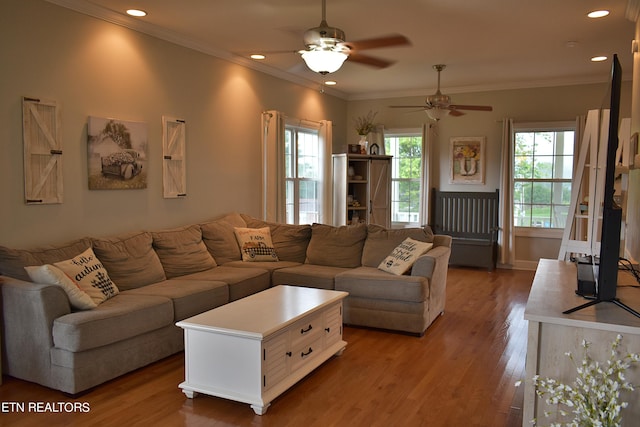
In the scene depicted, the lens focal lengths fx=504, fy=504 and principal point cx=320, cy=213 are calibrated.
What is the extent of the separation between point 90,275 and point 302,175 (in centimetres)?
391

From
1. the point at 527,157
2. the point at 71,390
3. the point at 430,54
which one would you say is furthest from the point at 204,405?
the point at 527,157

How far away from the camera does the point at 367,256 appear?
507cm

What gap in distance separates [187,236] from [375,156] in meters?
3.79

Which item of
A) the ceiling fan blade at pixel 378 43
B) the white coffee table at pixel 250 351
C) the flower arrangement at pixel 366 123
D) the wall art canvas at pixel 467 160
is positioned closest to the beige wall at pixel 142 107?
the wall art canvas at pixel 467 160

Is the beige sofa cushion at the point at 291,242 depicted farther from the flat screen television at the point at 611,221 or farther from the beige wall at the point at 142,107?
the flat screen television at the point at 611,221

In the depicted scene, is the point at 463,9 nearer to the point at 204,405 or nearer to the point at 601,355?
the point at 601,355

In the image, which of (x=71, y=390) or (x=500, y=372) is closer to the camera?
(x=71, y=390)

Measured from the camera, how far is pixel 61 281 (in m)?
3.22

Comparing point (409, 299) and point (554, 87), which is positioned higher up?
point (554, 87)

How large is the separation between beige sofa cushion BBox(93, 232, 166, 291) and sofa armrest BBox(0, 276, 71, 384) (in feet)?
2.43

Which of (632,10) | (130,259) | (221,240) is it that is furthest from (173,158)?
(632,10)

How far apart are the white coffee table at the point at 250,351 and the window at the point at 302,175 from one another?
3382 millimetres

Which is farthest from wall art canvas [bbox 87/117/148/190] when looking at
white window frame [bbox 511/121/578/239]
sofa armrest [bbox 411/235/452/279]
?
→ white window frame [bbox 511/121/578/239]

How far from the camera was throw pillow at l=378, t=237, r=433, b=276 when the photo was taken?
4.58m
